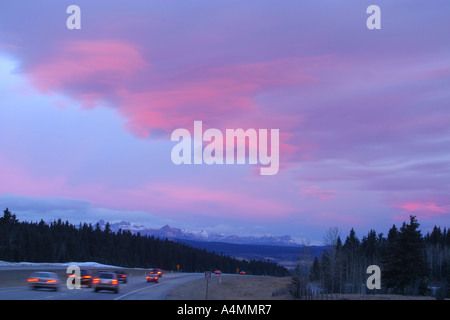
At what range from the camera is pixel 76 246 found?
148m

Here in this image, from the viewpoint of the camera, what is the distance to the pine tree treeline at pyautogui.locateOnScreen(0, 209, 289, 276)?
12119cm

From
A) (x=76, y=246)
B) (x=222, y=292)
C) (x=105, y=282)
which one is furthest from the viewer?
(x=76, y=246)

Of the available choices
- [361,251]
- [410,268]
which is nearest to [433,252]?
[361,251]

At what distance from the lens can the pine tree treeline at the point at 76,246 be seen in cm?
12119

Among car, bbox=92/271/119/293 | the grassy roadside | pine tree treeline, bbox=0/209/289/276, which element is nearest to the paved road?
car, bbox=92/271/119/293

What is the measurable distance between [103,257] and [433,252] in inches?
4035

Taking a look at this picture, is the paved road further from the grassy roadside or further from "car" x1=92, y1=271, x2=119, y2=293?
the grassy roadside

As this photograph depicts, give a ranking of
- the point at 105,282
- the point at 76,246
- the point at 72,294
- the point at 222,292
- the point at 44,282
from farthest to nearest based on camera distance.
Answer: the point at 76,246 → the point at 222,292 → the point at 105,282 → the point at 44,282 → the point at 72,294

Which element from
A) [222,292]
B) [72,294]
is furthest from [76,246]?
[72,294]

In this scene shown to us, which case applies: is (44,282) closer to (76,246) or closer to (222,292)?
(222,292)

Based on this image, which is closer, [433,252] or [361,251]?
[433,252]
